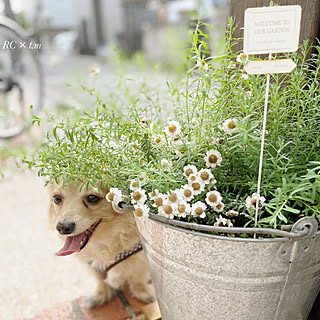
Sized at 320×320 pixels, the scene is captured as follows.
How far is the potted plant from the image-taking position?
68cm

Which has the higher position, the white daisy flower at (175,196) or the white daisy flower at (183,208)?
the white daisy flower at (175,196)

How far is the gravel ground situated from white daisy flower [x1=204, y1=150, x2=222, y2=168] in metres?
0.74

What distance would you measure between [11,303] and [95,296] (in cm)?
→ 31

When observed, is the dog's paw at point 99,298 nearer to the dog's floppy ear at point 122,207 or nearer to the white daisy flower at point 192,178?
the dog's floppy ear at point 122,207

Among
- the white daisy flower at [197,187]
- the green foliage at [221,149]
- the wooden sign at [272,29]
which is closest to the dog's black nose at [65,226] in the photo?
the green foliage at [221,149]

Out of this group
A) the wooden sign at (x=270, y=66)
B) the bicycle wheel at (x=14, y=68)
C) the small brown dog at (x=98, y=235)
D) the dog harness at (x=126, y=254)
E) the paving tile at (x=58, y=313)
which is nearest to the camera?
the wooden sign at (x=270, y=66)

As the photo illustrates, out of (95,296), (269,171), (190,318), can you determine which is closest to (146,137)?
(269,171)

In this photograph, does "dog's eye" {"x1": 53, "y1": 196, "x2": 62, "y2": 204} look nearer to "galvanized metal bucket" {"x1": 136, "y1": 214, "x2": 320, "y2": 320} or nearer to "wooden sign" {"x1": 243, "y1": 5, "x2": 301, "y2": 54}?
"galvanized metal bucket" {"x1": 136, "y1": 214, "x2": 320, "y2": 320}

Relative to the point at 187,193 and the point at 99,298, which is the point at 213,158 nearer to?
the point at 187,193

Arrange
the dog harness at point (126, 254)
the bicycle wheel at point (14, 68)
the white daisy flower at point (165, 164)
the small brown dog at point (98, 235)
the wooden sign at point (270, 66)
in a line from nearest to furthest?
the wooden sign at point (270, 66) → the white daisy flower at point (165, 164) → the small brown dog at point (98, 235) → the dog harness at point (126, 254) → the bicycle wheel at point (14, 68)

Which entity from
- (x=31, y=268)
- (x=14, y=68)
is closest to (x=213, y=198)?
(x=31, y=268)

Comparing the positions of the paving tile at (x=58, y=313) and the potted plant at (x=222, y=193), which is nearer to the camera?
the potted plant at (x=222, y=193)

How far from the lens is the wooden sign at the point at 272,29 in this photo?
2.17ft

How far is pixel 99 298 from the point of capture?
47.6 inches
